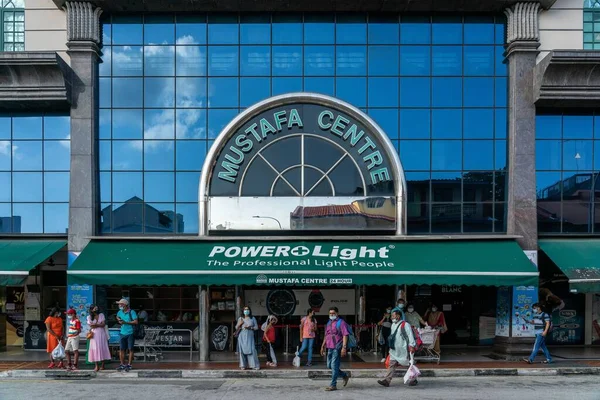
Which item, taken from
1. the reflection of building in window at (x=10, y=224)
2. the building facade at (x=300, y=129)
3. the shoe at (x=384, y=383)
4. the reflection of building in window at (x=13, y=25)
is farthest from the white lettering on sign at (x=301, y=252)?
the reflection of building in window at (x=13, y=25)

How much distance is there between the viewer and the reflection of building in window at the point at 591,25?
1708 cm

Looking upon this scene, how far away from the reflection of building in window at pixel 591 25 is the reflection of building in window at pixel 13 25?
670 inches

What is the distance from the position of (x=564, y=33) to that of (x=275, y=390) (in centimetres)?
1326

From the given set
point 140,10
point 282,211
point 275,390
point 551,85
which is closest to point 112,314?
point 282,211

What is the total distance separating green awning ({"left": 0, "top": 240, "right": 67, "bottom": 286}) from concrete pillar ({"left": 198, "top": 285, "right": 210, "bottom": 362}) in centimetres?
443

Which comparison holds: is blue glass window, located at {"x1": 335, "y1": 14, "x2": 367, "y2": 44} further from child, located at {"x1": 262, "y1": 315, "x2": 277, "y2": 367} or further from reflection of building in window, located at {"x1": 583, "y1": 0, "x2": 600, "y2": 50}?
child, located at {"x1": 262, "y1": 315, "x2": 277, "y2": 367}

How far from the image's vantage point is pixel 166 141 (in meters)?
16.9

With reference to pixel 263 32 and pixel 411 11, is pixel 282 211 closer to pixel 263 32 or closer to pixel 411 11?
pixel 263 32

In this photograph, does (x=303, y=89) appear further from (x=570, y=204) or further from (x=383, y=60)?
(x=570, y=204)

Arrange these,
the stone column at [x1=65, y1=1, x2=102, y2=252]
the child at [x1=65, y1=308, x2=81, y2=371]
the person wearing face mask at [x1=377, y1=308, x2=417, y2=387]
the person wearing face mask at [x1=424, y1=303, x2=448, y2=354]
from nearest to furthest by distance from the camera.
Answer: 1. the person wearing face mask at [x1=377, y1=308, x2=417, y2=387]
2. the child at [x1=65, y1=308, x2=81, y2=371]
3. the person wearing face mask at [x1=424, y1=303, x2=448, y2=354]
4. the stone column at [x1=65, y1=1, x2=102, y2=252]

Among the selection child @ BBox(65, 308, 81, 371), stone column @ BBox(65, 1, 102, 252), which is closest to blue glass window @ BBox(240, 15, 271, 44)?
stone column @ BBox(65, 1, 102, 252)

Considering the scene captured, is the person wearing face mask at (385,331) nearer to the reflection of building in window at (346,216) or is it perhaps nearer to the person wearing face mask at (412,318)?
the person wearing face mask at (412,318)

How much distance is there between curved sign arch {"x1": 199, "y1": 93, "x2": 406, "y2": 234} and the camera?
16.5 meters

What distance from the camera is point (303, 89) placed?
16797mm
